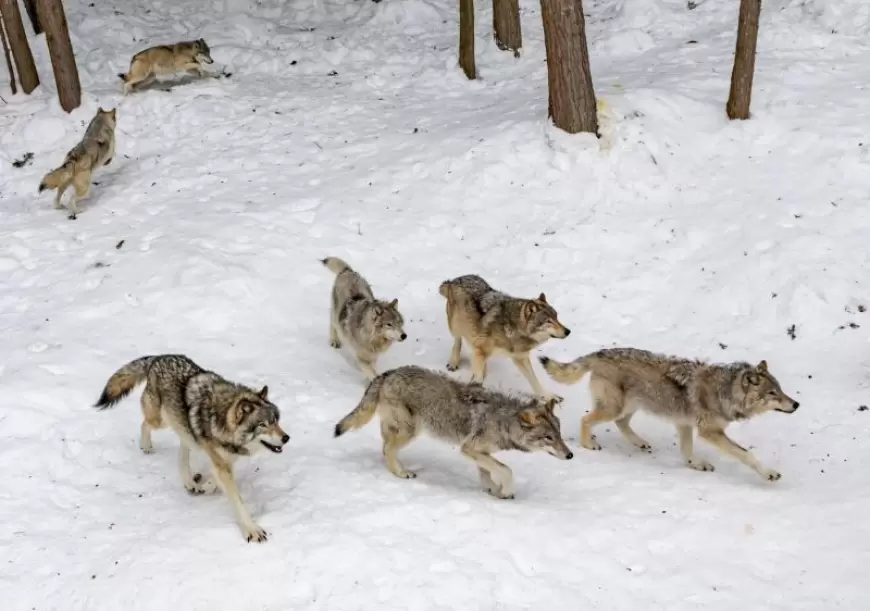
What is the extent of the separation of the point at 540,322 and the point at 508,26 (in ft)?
34.1

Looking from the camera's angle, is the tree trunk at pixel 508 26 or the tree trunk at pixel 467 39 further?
the tree trunk at pixel 508 26

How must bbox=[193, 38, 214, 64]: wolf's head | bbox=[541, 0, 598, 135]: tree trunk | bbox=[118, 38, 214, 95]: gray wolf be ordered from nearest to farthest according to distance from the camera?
bbox=[541, 0, 598, 135]: tree trunk
bbox=[118, 38, 214, 95]: gray wolf
bbox=[193, 38, 214, 64]: wolf's head

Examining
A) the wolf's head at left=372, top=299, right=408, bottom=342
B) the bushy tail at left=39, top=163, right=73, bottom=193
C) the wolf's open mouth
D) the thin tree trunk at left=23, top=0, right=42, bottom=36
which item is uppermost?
the thin tree trunk at left=23, top=0, right=42, bottom=36

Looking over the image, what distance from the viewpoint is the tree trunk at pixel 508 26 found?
1750 centimetres

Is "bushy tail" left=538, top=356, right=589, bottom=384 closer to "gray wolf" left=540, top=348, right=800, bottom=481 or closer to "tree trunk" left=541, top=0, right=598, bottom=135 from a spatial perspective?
"gray wolf" left=540, top=348, right=800, bottom=481

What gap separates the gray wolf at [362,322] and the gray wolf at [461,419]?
1.41 meters

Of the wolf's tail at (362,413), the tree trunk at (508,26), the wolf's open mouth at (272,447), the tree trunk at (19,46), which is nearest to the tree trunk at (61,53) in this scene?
the tree trunk at (19,46)

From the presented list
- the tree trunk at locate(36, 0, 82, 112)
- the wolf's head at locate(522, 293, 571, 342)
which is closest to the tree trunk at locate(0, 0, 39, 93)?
the tree trunk at locate(36, 0, 82, 112)

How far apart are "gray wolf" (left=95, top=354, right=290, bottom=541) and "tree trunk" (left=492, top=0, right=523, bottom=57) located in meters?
12.4

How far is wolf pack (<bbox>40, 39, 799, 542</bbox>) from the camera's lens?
721cm

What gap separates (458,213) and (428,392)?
5371 millimetres

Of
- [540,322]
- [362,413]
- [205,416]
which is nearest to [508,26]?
[540,322]

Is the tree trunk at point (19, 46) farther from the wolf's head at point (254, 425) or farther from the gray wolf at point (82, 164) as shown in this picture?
the wolf's head at point (254, 425)

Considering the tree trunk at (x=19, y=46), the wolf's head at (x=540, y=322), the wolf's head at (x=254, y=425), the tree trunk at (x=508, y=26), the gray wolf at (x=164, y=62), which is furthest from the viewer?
the tree trunk at (x=508, y=26)
